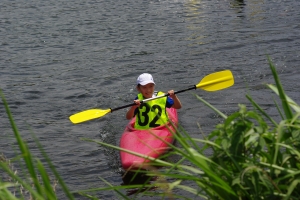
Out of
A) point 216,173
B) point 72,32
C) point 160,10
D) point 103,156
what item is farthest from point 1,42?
point 216,173

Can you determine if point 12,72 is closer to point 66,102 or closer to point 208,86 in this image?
point 66,102

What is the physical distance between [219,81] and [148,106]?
94cm

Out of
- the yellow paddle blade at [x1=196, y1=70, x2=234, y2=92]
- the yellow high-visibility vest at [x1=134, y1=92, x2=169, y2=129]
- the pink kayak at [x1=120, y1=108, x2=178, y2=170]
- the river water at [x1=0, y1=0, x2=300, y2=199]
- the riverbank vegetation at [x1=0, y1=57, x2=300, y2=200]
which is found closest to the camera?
the riverbank vegetation at [x1=0, y1=57, x2=300, y2=200]

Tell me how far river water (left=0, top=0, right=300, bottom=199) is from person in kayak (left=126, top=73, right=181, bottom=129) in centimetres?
52

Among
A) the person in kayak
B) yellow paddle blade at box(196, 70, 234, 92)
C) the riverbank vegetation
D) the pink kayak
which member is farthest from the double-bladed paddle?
the riverbank vegetation

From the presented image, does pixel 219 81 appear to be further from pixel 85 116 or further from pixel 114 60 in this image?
pixel 114 60

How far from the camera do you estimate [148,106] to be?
7301mm

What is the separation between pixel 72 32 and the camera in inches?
579

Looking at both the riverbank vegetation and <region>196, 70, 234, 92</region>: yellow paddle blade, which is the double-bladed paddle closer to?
<region>196, 70, 234, 92</region>: yellow paddle blade

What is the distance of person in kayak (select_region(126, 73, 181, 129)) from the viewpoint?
7186 millimetres

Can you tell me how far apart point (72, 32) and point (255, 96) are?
23.1 feet

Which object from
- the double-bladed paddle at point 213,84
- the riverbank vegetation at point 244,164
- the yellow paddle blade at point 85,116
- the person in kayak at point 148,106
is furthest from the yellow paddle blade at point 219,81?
the riverbank vegetation at point 244,164

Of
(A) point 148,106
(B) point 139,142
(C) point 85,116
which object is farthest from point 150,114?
(C) point 85,116

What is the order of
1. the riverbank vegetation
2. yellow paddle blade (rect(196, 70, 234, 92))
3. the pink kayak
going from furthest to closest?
yellow paddle blade (rect(196, 70, 234, 92)) → the pink kayak → the riverbank vegetation
